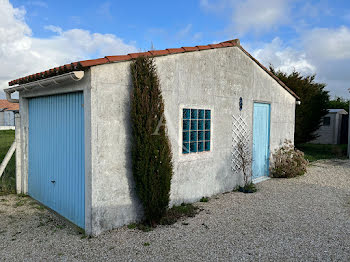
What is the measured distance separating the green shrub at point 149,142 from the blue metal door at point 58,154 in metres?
0.91

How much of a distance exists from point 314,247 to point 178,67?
3.85 metres

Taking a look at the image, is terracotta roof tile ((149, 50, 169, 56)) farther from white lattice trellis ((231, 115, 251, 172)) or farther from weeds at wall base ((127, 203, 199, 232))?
weeds at wall base ((127, 203, 199, 232))

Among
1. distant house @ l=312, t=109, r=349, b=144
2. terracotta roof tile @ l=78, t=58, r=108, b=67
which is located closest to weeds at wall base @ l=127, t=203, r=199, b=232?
terracotta roof tile @ l=78, t=58, r=108, b=67

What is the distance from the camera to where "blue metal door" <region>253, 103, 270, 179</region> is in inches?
318

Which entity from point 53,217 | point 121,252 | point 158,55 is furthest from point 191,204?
point 158,55

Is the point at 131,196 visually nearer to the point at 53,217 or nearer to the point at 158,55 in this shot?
the point at 53,217

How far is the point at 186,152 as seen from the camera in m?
5.85

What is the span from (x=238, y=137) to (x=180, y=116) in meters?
2.35

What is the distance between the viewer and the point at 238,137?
7332 mm

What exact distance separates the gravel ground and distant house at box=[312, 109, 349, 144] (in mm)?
13548

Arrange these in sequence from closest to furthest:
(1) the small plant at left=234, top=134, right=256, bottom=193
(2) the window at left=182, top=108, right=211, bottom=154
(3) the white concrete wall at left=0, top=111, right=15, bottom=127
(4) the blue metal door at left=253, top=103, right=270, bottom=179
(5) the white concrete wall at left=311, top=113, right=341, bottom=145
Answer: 1. (2) the window at left=182, top=108, right=211, bottom=154
2. (1) the small plant at left=234, top=134, right=256, bottom=193
3. (4) the blue metal door at left=253, top=103, right=270, bottom=179
4. (5) the white concrete wall at left=311, top=113, right=341, bottom=145
5. (3) the white concrete wall at left=0, top=111, right=15, bottom=127

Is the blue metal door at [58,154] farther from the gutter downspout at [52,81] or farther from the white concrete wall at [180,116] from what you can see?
the white concrete wall at [180,116]

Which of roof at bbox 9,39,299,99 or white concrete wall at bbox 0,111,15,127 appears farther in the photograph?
white concrete wall at bbox 0,111,15,127

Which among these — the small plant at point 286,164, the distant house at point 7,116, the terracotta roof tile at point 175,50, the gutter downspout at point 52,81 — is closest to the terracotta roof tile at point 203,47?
the terracotta roof tile at point 175,50
